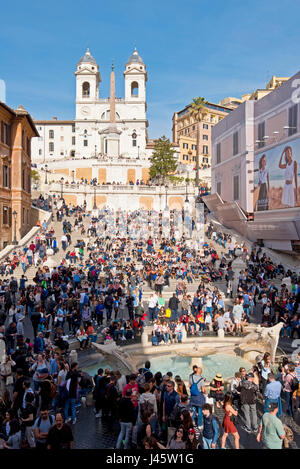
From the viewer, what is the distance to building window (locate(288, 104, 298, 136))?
26.3m

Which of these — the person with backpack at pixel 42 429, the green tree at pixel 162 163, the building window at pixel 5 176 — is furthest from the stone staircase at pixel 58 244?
the green tree at pixel 162 163

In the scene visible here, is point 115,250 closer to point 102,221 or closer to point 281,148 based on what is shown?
point 102,221

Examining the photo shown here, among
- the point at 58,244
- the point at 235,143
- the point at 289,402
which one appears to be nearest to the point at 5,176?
the point at 58,244

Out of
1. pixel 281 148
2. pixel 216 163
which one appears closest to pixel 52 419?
pixel 281 148

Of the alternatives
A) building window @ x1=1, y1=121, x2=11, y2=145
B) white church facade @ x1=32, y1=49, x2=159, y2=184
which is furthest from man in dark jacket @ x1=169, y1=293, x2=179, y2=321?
white church facade @ x1=32, y1=49, x2=159, y2=184

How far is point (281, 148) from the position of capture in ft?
91.8

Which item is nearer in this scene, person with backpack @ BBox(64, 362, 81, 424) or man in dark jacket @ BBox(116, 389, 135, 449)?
man in dark jacket @ BBox(116, 389, 135, 449)

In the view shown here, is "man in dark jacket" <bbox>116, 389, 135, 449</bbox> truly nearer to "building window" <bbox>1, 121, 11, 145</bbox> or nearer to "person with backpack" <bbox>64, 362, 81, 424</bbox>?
"person with backpack" <bbox>64, 362, 81, 424</bbox>

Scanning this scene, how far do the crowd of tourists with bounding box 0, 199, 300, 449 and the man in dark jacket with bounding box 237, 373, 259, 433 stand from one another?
0.07 feet

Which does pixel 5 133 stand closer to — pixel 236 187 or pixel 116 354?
pixel 236 187

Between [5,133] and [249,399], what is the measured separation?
90.1ft

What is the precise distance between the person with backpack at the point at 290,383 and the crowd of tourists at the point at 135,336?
0.09 ft

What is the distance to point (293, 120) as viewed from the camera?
26.6 metres

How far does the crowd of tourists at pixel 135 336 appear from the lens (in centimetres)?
679
